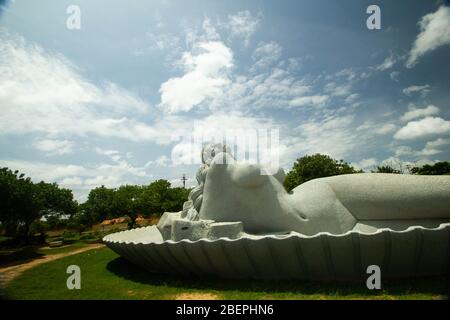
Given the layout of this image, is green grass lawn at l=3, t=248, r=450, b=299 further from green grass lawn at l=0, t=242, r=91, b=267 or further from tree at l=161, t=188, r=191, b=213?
tree at l=161, t=188, r=191, b=213

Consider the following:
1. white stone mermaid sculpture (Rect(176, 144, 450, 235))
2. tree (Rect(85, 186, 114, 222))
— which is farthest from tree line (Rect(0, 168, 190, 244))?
white stone mermaid sculpture (Rect(176, 144, 450, 235))

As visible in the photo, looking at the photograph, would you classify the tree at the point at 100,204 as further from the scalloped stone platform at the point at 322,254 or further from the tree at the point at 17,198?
the scalloped stone platform at the point at 322,254

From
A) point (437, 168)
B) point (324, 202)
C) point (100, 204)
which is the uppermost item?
point (437, 168)

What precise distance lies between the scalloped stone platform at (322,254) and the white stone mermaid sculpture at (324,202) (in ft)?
3.95

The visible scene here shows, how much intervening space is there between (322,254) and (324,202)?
192cm

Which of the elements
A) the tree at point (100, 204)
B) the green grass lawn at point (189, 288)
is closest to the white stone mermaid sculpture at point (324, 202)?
the green grass lawn at point (189, 288)

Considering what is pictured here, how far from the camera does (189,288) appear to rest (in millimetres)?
5961

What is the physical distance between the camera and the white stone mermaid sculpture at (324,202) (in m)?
6.51

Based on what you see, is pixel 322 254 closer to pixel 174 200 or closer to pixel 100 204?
pixel 174 200

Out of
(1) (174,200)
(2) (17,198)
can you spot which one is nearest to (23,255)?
(2) (17,198)

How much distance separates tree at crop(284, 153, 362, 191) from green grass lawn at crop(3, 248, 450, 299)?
20311 millimetres

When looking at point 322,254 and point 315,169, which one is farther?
point 315,169

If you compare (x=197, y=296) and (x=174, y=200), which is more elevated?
(x=174, y=200)
